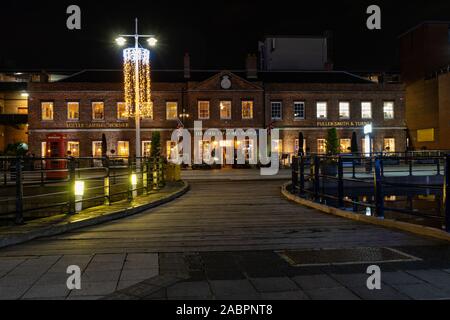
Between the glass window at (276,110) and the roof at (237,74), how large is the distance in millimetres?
3121

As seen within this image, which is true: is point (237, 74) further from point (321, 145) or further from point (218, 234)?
point (218, 234)

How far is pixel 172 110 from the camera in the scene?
44344 millimetres

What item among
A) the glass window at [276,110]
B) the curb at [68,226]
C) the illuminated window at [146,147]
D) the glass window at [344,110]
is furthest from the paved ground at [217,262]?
the glass window at [344,110]

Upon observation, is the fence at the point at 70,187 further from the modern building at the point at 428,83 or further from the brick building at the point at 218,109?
the modern building at the point at 428,83

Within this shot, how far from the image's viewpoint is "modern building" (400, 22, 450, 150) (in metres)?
48.4

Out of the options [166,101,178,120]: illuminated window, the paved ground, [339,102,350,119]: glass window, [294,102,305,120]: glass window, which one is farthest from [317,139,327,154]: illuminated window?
the paved ground

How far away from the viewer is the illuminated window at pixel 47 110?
142ft

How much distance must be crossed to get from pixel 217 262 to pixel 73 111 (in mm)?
40439

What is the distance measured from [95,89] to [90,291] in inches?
1612

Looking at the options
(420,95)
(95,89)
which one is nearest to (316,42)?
(420,95)

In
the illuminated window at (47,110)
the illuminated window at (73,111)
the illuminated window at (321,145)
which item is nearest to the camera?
Result: the illuminated window at (47,110)

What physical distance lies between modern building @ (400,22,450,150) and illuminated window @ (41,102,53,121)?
36494 mm

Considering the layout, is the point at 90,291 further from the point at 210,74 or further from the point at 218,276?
the point at 210,74

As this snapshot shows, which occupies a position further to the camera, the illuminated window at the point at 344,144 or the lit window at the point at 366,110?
the lit window at the point at 366,110
